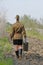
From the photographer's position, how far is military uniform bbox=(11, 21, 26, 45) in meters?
13.0

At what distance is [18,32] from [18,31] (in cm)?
7

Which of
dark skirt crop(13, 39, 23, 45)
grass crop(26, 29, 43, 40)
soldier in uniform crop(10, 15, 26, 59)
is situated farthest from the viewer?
grass crop(26, 29, 43, 40)

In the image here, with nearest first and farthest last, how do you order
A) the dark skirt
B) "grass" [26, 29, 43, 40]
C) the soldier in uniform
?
1. the soldier in uniform
2. the dark skirt
3. "grass" [26, 29, 43, 40]

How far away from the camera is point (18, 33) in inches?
517

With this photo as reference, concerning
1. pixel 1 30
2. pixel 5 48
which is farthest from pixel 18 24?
pixel 1 30

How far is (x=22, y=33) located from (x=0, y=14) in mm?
5076

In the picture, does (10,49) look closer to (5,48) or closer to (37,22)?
(5,48)

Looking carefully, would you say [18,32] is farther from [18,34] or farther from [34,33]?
[34,33]

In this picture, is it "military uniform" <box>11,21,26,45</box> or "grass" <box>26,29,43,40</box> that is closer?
"military uniform" <box>11,21,26,45</box>

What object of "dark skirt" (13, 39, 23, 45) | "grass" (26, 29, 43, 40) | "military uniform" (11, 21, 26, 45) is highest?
"military uniform" (11, 21, 26, 45)

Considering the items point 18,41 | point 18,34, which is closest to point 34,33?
point 18,41

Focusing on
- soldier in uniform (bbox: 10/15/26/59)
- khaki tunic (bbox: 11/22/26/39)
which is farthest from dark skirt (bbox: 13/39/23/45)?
khaki tunic (bbox: 11/22/26/39)

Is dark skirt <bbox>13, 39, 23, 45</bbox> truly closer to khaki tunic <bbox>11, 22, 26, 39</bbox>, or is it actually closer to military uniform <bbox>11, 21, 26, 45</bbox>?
military uniform <bbox>11, 21, 26, 45</bbox>

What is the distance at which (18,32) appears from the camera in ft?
43.0
